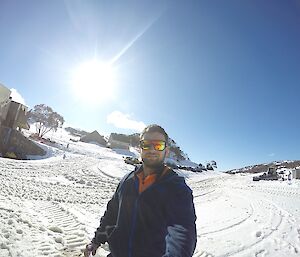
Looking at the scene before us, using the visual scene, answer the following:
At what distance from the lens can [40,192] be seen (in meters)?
9.77

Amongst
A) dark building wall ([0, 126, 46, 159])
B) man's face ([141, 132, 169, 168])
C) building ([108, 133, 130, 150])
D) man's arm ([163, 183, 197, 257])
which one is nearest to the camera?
man's arm ([163, 183, 197, 257])

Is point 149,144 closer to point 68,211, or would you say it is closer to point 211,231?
point 211,231

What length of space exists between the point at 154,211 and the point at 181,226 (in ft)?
0.87

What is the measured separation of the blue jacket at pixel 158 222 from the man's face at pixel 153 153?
0.17 m

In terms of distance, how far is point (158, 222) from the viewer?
2.06 m

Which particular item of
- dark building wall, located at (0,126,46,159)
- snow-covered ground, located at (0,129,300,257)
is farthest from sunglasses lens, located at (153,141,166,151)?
dark building wall, located at (0,126,46,159)

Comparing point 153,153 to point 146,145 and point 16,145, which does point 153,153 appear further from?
point 16,145

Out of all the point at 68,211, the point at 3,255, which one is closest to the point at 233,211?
the point at 68,211

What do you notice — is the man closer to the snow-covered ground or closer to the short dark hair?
the short dark hair

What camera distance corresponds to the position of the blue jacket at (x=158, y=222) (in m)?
1.90

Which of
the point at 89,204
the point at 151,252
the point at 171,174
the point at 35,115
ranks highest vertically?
the point at 35,115

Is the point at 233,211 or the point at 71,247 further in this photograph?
the point at 233,211

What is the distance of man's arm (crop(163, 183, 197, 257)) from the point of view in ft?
6.07

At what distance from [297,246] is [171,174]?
5846 mm
